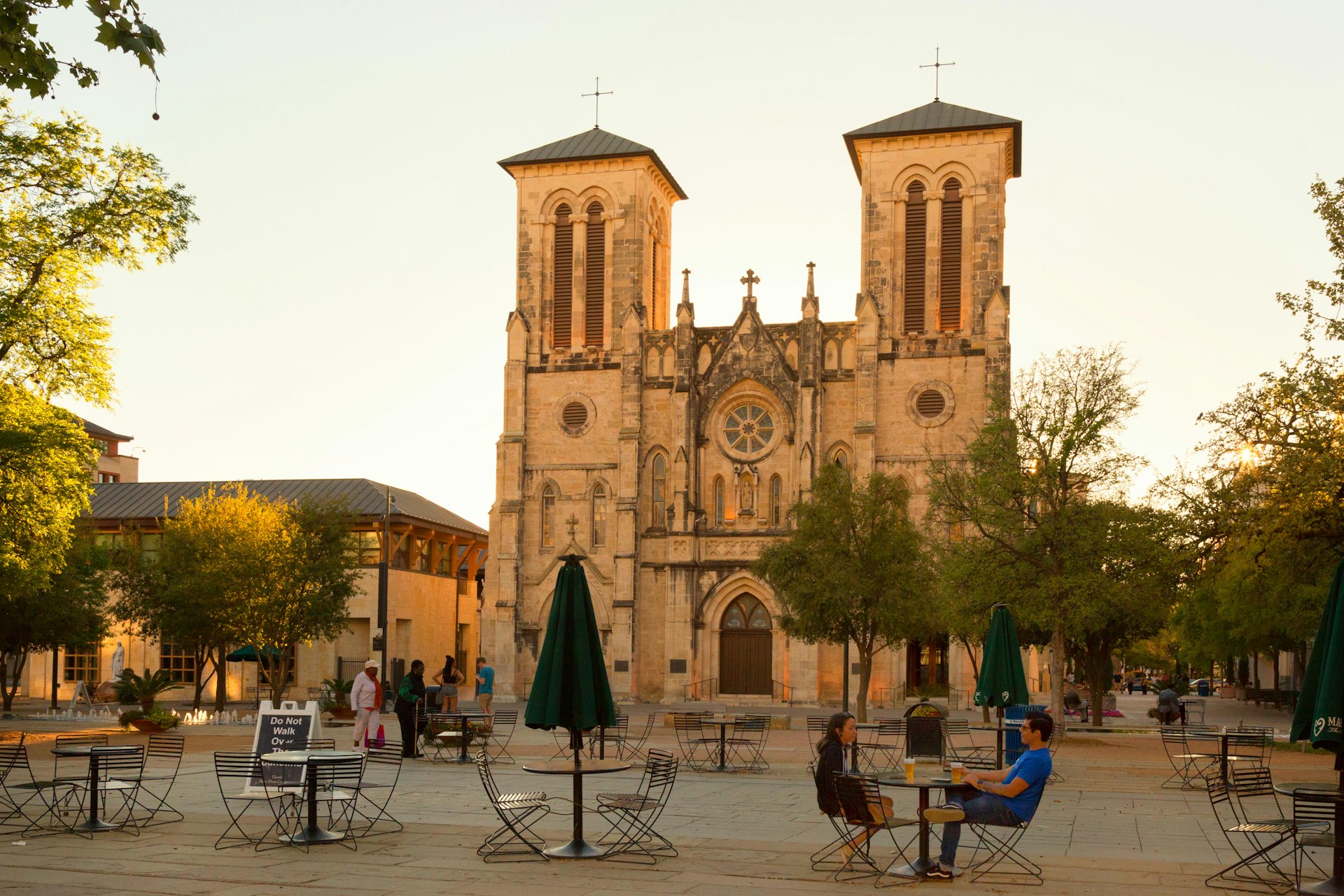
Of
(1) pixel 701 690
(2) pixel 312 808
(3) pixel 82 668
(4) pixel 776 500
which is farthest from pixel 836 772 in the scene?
(3) pixel 82 668

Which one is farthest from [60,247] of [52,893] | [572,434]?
[572,434]

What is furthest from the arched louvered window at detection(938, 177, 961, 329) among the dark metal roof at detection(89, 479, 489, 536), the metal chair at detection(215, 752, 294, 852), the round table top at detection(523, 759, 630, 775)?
the round table top at detection(523, 759, 630, 775)

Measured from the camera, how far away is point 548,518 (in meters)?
51.8

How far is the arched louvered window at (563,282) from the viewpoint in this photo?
174ft

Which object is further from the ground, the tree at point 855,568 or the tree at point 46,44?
the tree at point 46,44

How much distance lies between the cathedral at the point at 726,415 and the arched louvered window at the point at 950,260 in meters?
0.08

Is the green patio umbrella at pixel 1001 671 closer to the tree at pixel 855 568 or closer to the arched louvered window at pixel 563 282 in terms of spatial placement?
the tree at pixel 855 568

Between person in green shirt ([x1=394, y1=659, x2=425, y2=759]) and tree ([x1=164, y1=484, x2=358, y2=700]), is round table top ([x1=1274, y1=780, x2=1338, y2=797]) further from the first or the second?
tree ([x1=164, y1=484, x2=358, y2=700])

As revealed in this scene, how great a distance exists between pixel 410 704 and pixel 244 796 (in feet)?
22.1

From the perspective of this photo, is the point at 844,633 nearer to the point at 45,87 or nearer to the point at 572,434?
the point at 572,434

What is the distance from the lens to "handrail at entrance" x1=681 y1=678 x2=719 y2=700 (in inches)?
1924

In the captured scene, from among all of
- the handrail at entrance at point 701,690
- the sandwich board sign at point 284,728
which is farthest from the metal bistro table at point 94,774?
the handrail at entrance at point 701,690

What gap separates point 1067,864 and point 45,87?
10.5 meters

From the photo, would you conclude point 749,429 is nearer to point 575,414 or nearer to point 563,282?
point 575,414
